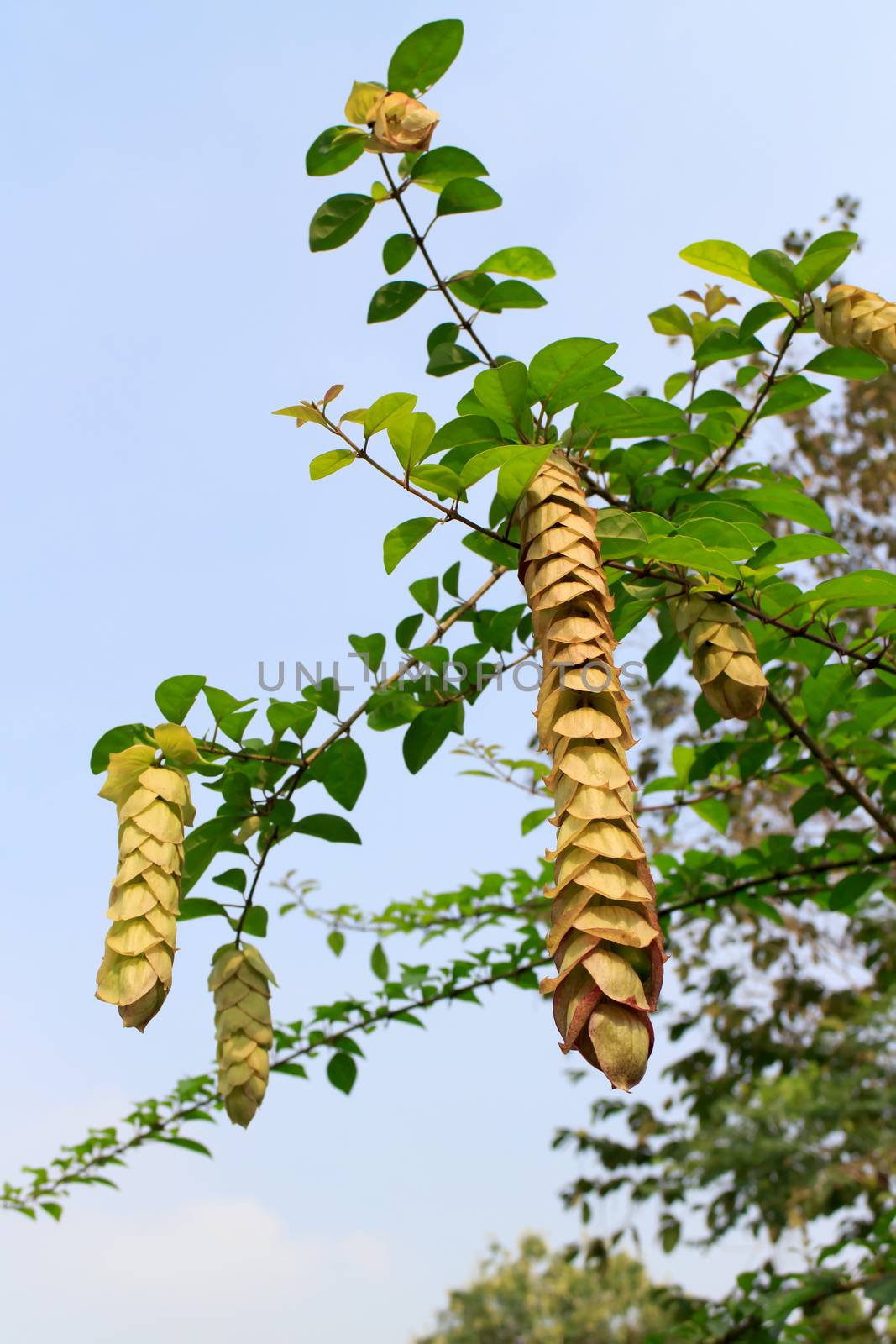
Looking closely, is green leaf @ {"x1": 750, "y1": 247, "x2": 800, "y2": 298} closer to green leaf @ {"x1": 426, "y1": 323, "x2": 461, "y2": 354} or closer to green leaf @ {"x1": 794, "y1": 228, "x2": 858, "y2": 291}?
green leaf @ {"x1": 794, "y1": 228, "x2": 858, "y2": 291}

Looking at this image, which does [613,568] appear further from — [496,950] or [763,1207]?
[763,1207]

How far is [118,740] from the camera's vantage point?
4.36 feet

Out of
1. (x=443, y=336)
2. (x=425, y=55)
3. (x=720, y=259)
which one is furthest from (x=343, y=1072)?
(x=425, y=55)

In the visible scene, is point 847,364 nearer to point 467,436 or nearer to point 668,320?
point 668,320

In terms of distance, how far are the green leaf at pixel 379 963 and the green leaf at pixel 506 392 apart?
5.48 ft

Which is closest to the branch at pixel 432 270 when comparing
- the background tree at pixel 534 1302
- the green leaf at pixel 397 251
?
the green leaf at pixel 397 251

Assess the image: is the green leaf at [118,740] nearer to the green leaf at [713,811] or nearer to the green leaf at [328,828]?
the green leaf at [328,828]

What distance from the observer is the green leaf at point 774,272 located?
57.1 inches

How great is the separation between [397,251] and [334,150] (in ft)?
0.62

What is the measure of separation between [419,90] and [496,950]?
1710mm

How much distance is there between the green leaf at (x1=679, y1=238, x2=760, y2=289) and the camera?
149 centimetres

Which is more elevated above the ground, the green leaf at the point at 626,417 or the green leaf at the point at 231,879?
the green leaf at the point at 626,417

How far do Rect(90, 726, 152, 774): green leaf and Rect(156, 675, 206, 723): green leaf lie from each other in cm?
4

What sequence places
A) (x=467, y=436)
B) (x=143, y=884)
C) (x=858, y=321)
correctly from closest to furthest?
(x=143, y=884) → (x=467, y=436) → (x=858, y=321)
